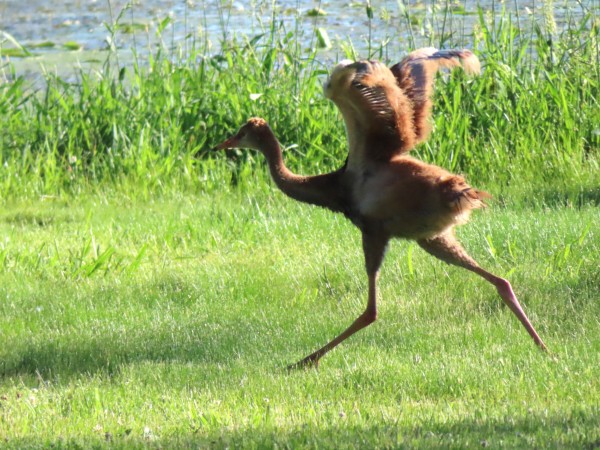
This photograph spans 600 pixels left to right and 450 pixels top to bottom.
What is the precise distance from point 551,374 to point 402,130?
142 centimetres

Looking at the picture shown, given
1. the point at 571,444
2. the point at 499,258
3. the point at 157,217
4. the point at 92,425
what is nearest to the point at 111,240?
the point at 157,217

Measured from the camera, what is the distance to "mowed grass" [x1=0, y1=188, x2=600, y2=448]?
4.28 metres

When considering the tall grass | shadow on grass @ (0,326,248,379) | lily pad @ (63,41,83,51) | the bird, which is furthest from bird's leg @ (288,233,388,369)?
lily pad @ (63,41,83,51)

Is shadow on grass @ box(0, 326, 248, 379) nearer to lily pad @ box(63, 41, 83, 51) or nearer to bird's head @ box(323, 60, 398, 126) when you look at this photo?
bird's head @ box(323, 60, 398, 126)

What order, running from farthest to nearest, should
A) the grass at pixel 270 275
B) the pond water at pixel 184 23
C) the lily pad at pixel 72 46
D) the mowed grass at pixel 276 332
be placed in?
the lily pad at pixel 72 46 < the pond water at pixel 184 23 < the grass at pixel 270 275 < the mowed grass at pixel 276 332

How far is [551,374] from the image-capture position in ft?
15.8

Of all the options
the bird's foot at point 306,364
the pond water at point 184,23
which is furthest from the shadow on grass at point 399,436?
the pond water at point 184,23

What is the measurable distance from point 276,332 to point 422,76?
1527 millimetres

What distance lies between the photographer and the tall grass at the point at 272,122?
854cm

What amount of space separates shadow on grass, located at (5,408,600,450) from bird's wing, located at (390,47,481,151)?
1864 millimetres

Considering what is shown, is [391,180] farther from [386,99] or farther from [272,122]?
[272,122]

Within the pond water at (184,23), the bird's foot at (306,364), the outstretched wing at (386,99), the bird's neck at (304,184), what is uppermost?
the outstretched wing at (386,99)

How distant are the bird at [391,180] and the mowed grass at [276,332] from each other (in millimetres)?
347

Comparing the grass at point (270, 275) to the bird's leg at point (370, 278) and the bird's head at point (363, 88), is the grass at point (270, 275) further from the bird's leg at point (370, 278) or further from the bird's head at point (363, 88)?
the bird's head at point (363, 88)
